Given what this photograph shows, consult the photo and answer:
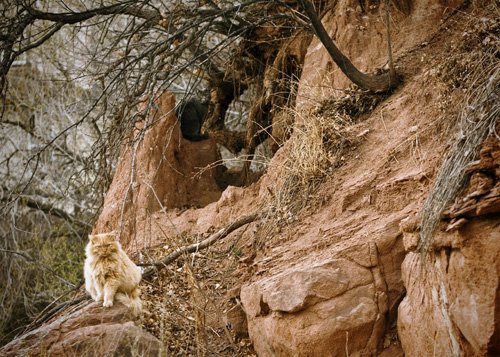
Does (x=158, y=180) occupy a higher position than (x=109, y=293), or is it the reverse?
(x=158, y=180)

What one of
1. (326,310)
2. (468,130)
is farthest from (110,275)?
A: (468,130)

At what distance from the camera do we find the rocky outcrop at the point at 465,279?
4457 millimetres

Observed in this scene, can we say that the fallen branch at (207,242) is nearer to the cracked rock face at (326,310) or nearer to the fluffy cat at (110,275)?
the fluffy cat at (110,275)

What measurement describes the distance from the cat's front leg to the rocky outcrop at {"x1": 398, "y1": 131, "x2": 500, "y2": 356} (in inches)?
109

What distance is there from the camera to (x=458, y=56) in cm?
645

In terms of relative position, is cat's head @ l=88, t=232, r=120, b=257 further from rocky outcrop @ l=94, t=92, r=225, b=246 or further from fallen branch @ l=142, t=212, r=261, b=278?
rocky outcrop @ l=94, t=92, r=225, b=246

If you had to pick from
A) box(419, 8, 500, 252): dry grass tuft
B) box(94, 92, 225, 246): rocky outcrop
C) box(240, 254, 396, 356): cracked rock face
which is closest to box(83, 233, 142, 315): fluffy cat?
box(240, 254, 396, 356): cracked rock face

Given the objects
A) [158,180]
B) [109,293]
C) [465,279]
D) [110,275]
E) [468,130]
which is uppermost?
[158,180]

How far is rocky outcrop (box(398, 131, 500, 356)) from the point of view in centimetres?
446

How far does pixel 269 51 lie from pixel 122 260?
14.7 ft

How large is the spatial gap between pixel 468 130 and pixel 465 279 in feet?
3.91

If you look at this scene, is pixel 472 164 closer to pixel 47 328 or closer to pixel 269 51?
pixel 47 328

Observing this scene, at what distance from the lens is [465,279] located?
181 inches

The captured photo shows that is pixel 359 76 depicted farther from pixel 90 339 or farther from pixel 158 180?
pixel 90 339
